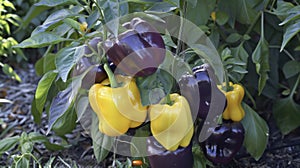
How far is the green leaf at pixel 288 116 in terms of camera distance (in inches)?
71.1

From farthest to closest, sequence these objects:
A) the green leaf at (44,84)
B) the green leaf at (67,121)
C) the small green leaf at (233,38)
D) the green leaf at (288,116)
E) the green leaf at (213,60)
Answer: the green leaf at (288,116)
the small green leaf at (233,38)
the green leaf at (67,121)
the green leaf at (44,84)
the green leaf at (213,60)

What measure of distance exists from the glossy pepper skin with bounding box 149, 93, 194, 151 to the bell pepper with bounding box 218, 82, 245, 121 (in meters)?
0.19

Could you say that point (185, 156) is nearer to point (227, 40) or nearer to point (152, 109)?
point (152, 109)

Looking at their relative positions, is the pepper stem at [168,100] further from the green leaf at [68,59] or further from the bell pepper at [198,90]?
the green leaf at [68,59]

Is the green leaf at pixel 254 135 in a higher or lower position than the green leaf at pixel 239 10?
lower

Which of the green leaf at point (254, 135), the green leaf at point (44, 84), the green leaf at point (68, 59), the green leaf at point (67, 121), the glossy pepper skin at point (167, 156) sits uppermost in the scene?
the green leaf at point (68, 59)

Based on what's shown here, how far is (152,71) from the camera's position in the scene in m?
1.22

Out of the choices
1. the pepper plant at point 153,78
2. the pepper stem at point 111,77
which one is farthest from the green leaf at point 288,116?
the pepper stem at point 111,77

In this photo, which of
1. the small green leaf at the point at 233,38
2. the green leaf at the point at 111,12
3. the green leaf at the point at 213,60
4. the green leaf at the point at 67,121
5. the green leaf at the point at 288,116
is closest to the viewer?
the green leaf at the point at 111,12

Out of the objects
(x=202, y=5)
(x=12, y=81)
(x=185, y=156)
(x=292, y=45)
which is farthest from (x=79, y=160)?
(x=12, y=81)

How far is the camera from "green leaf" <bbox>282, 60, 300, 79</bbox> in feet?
5.80

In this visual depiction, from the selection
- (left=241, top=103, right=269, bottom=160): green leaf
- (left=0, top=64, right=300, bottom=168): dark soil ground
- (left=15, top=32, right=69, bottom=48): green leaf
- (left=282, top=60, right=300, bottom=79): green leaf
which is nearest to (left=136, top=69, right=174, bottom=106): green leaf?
(left=15, top=32, right=69, bottom=48): green leaf

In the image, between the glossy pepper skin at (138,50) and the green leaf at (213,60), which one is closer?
the glossy pepper skin at (138,50)

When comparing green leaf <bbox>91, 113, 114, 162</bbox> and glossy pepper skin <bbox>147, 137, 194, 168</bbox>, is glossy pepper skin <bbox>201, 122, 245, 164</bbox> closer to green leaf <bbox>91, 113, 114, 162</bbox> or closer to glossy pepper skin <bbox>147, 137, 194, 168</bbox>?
glossy pepper skin <bbox>147, 137, 194, 168</bbox>
